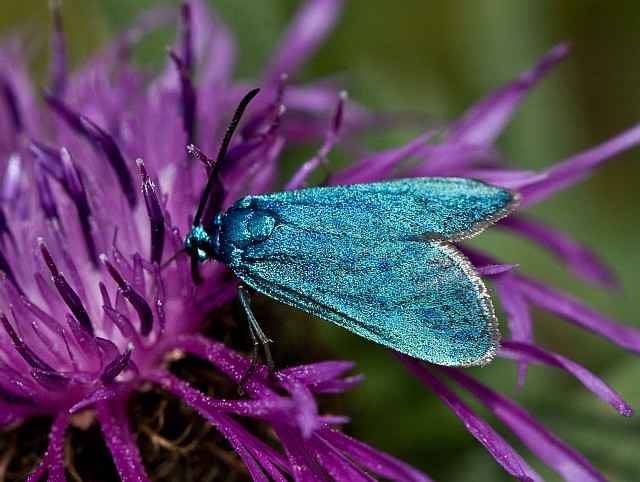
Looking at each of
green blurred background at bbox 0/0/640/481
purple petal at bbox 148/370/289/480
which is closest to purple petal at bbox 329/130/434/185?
green blurred background at bbox 0/0/640/481

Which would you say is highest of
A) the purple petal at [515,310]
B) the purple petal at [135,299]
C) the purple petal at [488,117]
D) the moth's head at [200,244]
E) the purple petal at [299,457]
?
the purple petal at [488,117]

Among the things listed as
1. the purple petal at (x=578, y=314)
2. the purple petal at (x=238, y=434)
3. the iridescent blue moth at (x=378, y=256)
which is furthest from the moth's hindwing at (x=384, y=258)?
the purple petal at (x=578, y=314)

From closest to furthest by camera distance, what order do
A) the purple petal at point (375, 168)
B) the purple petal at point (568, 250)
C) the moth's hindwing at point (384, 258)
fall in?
the moth's hindwing at point (384, 258), the purple petal at point (375, 168), the purple petal at point (568, 250)

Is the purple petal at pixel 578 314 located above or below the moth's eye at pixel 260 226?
below

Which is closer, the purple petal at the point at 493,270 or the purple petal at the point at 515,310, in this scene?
the purple petal at the point at 493,270

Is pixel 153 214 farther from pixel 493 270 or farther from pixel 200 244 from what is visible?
pixel 493 270

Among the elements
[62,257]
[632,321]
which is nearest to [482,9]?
[632,321]

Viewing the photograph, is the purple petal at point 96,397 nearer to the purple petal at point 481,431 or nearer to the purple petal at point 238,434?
the purple petal at point 238,434

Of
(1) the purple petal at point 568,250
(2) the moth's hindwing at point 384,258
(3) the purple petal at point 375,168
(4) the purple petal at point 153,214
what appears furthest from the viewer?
(1) the purple petal at point 568,250
